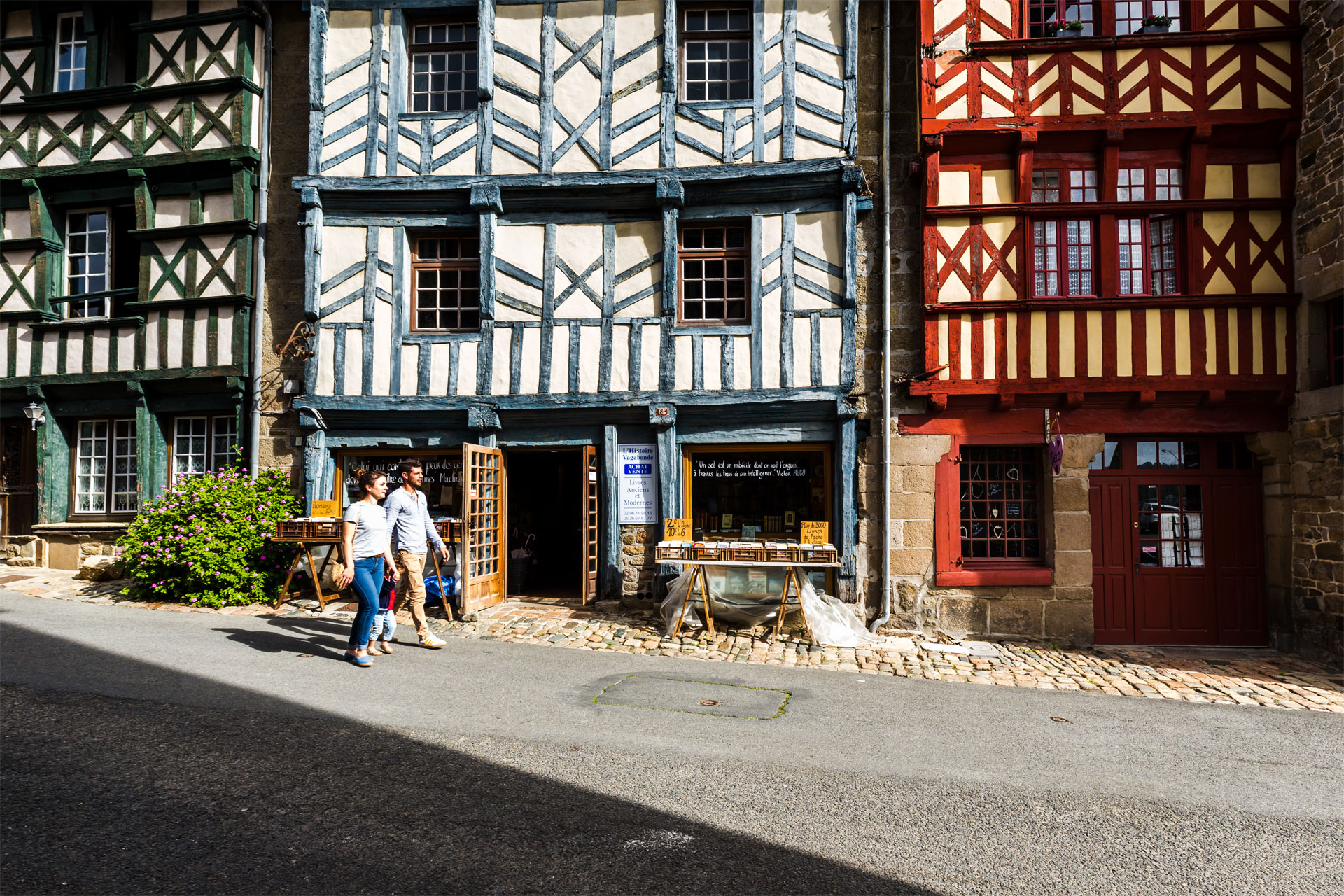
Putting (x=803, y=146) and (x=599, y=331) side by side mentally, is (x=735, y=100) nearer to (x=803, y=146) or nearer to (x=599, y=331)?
(x=803, y=146)

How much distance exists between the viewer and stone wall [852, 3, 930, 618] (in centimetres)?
888

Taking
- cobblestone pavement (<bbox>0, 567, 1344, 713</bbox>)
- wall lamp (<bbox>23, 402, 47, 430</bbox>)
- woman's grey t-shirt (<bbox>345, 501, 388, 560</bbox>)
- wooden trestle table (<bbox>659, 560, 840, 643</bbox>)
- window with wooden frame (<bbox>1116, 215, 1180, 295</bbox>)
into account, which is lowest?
cobblestone pavement (<bbox>0, 567, 1344, 713</bbox>)

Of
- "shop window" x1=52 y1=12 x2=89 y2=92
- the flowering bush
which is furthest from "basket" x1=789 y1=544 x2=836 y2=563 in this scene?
"shop window" x1=52 y1=12 x2=89 y2=92

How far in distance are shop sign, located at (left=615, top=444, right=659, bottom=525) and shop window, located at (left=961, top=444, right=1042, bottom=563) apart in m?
3.74

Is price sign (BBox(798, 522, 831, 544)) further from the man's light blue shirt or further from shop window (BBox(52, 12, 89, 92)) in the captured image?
shop window (BBox(52, 12, 89, 92))

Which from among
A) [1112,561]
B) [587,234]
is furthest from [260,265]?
[1112,561]

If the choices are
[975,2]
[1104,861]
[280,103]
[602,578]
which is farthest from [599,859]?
[280,103]

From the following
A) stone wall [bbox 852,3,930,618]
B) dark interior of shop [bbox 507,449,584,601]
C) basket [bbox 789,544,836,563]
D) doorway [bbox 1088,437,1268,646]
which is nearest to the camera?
basket [bbox 789,544,836,563]

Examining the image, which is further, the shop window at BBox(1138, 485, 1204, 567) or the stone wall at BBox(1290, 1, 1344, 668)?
the shop window at BBox(1138, 485, 1204, 567)

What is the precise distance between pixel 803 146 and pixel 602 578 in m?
5.85

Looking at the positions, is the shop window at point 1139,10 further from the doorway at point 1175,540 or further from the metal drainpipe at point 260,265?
the metal drainpipe at point 260,265

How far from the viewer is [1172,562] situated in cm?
877

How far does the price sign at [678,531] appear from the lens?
27.0 ft

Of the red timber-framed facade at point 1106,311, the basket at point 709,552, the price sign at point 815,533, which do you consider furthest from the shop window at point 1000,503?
the basket at point 709,552
